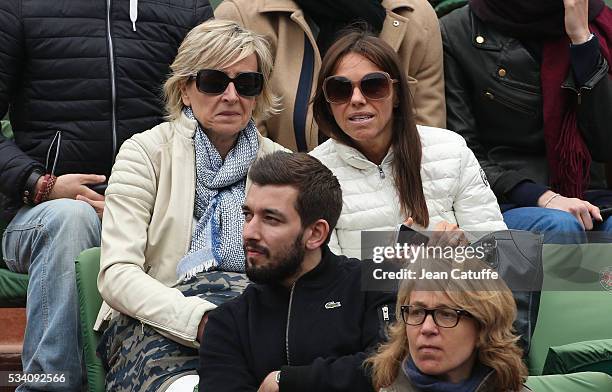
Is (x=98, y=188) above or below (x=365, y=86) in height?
below

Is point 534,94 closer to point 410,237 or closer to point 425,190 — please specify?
point 425,190

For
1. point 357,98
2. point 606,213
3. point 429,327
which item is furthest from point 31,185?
point 606,213

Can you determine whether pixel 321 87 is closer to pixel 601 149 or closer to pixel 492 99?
pixel 492 99

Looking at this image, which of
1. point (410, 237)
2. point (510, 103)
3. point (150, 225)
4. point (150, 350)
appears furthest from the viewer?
point (510, 103)

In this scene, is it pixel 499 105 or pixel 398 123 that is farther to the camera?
pixel 499 105

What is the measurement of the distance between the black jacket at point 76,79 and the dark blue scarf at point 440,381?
179 centimetres

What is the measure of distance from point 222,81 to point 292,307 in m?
1.02

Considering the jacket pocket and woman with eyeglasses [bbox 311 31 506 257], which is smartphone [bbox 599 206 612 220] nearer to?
the jacket pocket

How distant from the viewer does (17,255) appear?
4211 mm

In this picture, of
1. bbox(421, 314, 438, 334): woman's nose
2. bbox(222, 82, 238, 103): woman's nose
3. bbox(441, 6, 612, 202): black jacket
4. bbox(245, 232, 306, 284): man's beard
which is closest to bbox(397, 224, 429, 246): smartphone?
bbox(245, 232, 306, 284): man's beard

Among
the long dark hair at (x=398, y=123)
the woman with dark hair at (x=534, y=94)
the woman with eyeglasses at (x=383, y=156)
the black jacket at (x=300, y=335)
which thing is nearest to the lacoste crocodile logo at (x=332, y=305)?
the black jacket at (x=300, y=335)

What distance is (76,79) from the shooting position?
173 inches

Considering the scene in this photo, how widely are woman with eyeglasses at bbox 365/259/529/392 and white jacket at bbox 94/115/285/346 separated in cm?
85

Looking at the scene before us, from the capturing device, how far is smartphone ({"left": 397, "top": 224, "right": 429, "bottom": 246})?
332 centimetres
